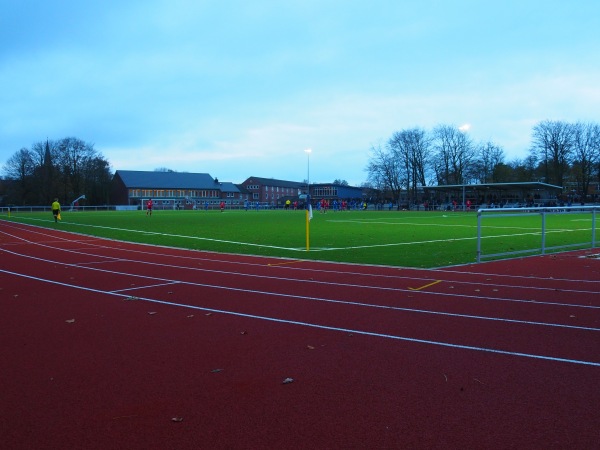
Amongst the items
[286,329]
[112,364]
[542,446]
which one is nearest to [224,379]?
[112,364]

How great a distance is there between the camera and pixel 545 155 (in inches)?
3145

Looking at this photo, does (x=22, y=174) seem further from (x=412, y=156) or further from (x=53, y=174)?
(x=412, y=156)

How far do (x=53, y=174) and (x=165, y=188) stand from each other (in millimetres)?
32511

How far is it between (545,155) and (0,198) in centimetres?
10345

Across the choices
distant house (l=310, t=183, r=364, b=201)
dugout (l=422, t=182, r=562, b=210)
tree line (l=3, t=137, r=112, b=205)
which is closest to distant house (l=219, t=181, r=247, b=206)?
distant house (l=310, t=183, r=364, b=201)

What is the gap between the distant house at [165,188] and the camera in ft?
376

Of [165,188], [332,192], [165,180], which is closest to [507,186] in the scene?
[332,192]

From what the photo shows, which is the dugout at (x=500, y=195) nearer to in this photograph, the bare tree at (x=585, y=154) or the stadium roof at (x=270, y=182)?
the bare tree at (x=585, y=154)

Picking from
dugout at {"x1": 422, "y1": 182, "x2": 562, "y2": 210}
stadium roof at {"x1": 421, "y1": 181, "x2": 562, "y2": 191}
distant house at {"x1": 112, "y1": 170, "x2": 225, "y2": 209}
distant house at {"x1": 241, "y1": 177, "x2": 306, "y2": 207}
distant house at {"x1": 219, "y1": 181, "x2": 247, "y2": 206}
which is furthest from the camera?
distant house at {"x1": 241, "y1": 177, "x2": 306, "y2": 207}

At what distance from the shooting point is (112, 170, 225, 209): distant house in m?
115

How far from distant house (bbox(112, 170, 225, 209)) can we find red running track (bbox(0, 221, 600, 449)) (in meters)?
101

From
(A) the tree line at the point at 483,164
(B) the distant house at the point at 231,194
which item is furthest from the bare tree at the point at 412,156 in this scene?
(B) the distant house at the point at 231,194

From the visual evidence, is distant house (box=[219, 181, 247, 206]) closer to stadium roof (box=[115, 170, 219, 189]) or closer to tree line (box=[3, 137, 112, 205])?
stadium roof (box=[115, 170, 219, 189])

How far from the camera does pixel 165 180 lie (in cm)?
12362
